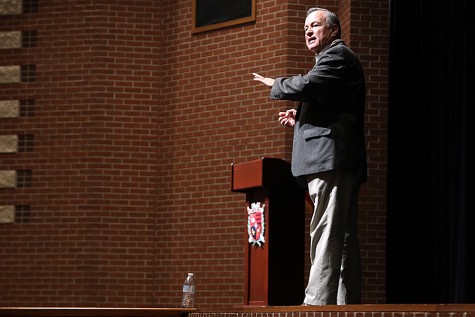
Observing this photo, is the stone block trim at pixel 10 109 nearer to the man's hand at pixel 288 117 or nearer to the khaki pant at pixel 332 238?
the man's hand at pixel 288 117

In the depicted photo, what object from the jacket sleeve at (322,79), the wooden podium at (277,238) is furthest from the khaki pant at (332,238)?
the wooden podium at (277,238)

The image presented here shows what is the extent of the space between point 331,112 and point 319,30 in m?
0.42

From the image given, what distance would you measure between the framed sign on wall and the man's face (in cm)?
453

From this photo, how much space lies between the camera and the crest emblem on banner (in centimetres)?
597

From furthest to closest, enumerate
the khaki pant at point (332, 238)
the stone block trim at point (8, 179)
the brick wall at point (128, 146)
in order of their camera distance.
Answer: the stone block trim at point (8, 179), the brick wall at point (128, 146), the khaki pant at point (332, 238)

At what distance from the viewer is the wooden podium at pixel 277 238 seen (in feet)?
19.3

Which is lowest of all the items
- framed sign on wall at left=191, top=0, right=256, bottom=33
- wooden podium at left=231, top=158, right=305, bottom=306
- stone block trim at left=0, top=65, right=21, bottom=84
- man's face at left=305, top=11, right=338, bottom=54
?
wooden podium at left=231, top=158, right=305, bottom=306

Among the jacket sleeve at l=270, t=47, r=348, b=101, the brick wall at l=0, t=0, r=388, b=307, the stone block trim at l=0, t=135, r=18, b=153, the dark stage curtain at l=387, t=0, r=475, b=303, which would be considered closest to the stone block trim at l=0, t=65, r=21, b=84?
the brick wall at l=0, t=0, r=388, b=307

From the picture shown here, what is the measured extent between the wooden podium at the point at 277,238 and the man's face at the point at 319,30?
95 centimetres

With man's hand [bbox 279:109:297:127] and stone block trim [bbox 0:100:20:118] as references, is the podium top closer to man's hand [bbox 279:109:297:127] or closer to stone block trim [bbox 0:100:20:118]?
man's hand [bbox 279:109:297:127]

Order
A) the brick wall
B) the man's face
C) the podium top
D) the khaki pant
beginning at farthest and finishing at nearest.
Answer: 1. the brick wall
2. the podium top
3. the man's face
4. the khaki pant

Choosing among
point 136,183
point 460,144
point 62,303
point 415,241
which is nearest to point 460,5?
point 460,144

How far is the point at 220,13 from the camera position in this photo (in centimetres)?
989

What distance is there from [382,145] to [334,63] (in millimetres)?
4162
